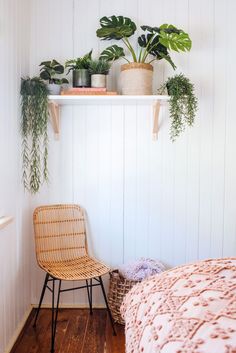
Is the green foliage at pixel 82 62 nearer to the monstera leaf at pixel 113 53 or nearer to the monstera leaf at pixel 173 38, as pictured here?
the monstera leaf at pixel 113 53

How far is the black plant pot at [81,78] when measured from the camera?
2404mm

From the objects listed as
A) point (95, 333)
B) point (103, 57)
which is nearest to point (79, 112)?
point (103, 57)

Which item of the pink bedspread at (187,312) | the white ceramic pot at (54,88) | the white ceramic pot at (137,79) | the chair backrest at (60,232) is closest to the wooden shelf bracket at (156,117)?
the white ceramic pot at (137,79)

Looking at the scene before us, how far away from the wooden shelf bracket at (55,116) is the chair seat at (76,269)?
37.6 inches

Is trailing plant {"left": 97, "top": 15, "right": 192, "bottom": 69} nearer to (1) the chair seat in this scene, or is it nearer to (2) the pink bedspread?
(1) the chair seat

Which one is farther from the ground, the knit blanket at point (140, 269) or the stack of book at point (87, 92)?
the stack of book at point (87, 92)

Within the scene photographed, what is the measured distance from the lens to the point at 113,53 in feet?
8.02

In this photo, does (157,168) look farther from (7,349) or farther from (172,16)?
(7,349)

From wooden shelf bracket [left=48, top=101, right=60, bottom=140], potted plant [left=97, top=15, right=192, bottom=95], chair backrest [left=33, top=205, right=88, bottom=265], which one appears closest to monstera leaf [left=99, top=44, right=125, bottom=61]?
potted plant [left=97, top=15, right=192, bottom=95]

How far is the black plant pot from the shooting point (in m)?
2.40

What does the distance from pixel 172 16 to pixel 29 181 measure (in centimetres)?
167

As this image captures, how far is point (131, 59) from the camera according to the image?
262cm

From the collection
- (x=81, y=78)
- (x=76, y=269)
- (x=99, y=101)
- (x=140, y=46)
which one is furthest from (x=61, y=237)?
(x=140, y=46)

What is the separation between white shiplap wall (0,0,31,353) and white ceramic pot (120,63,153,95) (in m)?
0.75
